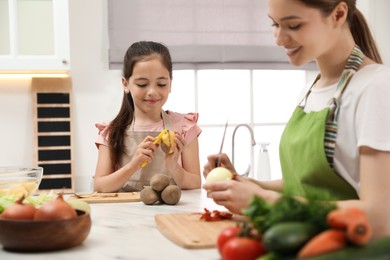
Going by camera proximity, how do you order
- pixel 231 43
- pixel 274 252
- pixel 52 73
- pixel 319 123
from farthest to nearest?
pixel 231 43, pixel 52 73, pixel 319 123, pixel 274 252

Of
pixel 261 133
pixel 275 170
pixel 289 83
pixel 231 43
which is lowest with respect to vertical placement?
pixel 275 170

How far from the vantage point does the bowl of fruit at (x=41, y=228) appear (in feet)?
3.64

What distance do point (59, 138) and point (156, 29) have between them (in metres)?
0.90

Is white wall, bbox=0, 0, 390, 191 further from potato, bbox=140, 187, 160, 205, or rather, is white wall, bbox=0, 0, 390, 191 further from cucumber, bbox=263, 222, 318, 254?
cucumber, bbox=263, 222, 318, 254

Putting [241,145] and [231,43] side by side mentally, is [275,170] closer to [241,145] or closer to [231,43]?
[241,145]

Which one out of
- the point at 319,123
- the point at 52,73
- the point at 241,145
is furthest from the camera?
the point at 241,145

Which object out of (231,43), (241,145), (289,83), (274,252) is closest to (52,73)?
(231,43)

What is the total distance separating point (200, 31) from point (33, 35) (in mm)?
Result: 1033

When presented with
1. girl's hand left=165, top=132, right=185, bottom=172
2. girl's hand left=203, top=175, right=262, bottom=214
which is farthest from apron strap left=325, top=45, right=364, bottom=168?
girl's hand left=165, top=132, right=185, bottom=172

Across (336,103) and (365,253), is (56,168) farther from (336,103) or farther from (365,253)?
(365,253)

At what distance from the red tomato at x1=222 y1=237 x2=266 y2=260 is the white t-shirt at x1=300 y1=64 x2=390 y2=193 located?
1.75 feet

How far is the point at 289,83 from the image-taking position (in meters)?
3.75

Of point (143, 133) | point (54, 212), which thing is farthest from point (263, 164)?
point (54, 212)

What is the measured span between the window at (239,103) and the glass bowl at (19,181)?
1.83m
